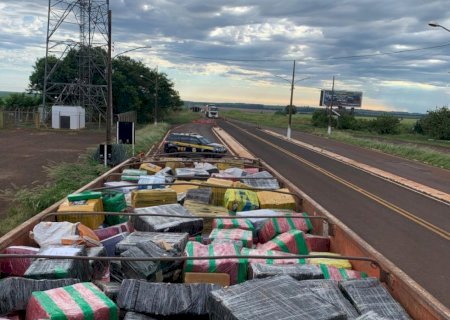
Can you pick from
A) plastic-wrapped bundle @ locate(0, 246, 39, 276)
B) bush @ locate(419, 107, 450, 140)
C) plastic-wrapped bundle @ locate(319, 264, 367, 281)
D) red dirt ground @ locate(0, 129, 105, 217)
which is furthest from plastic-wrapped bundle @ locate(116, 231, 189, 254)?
bush @ locate(419, 107, 450, 140)

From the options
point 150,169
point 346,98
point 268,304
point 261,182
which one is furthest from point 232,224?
point 346,98

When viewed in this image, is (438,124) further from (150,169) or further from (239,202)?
(239,202)

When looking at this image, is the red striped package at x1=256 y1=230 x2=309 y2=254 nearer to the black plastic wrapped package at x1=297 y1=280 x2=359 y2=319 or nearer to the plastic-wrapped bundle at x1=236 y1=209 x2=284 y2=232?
the plastic-wrapped bundle at x1=236 y1=209 x2=284 y2=232

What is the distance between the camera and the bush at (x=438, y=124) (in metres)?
80.5

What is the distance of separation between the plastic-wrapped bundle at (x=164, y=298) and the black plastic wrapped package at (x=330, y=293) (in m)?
0.97

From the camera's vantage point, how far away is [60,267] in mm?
5336

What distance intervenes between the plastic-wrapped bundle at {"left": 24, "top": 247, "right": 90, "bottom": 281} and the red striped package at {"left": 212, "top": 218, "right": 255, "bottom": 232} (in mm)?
2609

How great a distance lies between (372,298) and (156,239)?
117 inches

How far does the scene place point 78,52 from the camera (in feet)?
215

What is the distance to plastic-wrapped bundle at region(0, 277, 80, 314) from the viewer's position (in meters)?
4.73

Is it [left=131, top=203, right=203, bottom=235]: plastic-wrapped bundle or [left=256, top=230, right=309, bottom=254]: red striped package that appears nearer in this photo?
[left=256, top=230, right=309, bottom=254]: red striped package

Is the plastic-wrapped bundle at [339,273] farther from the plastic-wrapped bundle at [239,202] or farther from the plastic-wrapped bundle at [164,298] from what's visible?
the plastic-wrapped bundle at [239,202]

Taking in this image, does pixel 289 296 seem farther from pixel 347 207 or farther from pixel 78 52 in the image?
pixel 78 52

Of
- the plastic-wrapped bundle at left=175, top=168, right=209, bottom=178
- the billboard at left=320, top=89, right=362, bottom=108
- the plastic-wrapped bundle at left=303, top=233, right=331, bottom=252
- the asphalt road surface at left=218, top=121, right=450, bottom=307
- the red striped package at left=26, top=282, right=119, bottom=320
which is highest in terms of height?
the billboard at left=320, top=89, right=362, bottom=108
